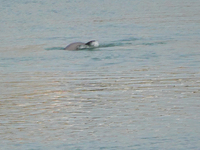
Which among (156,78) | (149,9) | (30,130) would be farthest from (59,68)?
(149,9)

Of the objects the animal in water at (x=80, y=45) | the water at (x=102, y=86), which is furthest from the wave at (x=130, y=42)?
the animal in water at (x=80, y=45)

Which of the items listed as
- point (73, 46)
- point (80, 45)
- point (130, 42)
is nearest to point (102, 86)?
point (73, 46)

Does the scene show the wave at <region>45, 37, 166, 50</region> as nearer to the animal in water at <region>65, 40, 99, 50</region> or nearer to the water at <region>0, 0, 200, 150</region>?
the water at <region>0, 0, 200, 150</region>

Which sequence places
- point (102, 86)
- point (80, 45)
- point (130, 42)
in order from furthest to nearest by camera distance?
1. point (130, 42)
2. point (80, 45)
3. point (102, 86)

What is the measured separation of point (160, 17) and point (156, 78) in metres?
18.6

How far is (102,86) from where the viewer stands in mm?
13320

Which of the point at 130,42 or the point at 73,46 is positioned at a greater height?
the point at 130,42

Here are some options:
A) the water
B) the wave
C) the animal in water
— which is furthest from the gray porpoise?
the wave

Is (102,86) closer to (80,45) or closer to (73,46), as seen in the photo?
(73,46)

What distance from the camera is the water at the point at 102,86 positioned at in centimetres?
915

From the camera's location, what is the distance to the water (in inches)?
360

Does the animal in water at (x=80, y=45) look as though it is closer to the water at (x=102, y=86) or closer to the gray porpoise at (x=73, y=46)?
the gray porpoise at (x=73, y=46)

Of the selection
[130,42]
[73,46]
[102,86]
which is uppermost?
[130,42]

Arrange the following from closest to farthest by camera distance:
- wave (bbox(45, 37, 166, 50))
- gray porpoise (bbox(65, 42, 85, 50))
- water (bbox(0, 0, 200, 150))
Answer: water (bbox(0, 0, 200, 150))
gray porpoise (bbox(65, 42, 85, 50))
wave (bbox(45, 37, 166, 50))
